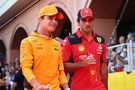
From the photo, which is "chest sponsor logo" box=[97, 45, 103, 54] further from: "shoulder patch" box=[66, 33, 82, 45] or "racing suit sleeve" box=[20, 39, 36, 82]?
"racing suit sleeve" box=[20, 39, 36, 82]

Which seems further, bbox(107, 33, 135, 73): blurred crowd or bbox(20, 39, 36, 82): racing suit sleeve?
bbox(107, 33, 135, 73): blurred crowd


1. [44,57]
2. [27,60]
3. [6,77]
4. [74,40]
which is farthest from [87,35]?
[6,77]

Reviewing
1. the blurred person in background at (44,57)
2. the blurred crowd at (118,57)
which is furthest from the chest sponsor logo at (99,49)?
the blurred crowd at (118,57)

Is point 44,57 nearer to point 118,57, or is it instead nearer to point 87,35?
point 87,35

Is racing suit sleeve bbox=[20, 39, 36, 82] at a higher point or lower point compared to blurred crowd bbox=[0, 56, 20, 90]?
higher

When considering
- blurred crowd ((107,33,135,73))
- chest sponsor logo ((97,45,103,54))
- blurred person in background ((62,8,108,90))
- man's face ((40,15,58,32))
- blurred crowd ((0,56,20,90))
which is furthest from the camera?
blurred crowd ((107,33,135,73))

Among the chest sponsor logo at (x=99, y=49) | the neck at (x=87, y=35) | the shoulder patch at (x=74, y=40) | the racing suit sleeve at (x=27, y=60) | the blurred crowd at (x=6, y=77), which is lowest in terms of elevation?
the blurred crowd at (x=6, y=77)

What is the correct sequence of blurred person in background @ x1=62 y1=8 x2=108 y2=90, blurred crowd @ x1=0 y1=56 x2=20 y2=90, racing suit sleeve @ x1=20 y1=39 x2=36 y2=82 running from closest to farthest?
racing suit sleeve @ x1=20 y1=39 x2=36 y2=82 < blurred person in background @ x1=62 y1=8 x2=108 y2=90 < blurred crowd @ x1=0 y1=56 x2=20 y2=90

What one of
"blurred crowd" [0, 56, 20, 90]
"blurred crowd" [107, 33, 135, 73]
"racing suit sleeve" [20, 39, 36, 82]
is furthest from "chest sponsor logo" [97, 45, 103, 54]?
"blurred crowd" [107, 33, 135, 73]

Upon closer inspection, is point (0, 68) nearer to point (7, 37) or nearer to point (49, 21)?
point (49, 21)

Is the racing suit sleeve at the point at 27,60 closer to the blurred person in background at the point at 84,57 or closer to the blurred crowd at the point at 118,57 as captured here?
the blurred person in background at the point at 84,57

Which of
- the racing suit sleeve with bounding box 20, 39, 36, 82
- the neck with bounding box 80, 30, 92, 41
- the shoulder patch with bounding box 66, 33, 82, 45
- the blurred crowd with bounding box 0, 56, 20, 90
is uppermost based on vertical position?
the neck with bounding box 80, 30, 92, 41

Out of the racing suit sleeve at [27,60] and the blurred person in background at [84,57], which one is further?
the blurred person in background at [84,57]

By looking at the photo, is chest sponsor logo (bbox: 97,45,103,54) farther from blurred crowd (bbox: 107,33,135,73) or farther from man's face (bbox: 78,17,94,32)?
blurred crowd (bbox: 107,33,135,73)
